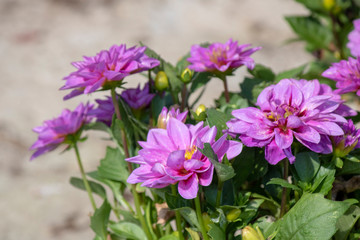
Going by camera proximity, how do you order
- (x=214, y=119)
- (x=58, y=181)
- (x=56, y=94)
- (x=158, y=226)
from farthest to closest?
(x=56, y=94) → (x=58, y=181) → (x=158, y=226) → (x=214, y=119)

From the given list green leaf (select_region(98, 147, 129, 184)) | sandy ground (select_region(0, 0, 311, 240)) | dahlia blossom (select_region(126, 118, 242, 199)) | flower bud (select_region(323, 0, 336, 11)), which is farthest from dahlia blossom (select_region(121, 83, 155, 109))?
sandy ground (select_region(0, 0, 311, 240))

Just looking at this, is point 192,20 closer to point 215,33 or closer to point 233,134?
point 215,33

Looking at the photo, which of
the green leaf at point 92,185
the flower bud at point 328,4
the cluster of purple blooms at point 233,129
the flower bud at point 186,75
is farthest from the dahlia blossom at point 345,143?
the flower bud at point 328,4

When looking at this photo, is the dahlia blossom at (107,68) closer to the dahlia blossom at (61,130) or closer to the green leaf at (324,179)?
the dahlia blossom at (61,130)

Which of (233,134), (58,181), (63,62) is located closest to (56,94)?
(63,62)

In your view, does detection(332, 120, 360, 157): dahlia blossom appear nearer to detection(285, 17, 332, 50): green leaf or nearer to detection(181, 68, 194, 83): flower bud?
detection(181, 68, 194, 83): flower bud

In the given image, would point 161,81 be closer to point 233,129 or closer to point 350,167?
point 233,129

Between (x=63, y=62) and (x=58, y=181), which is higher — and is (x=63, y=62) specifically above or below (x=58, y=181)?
above
